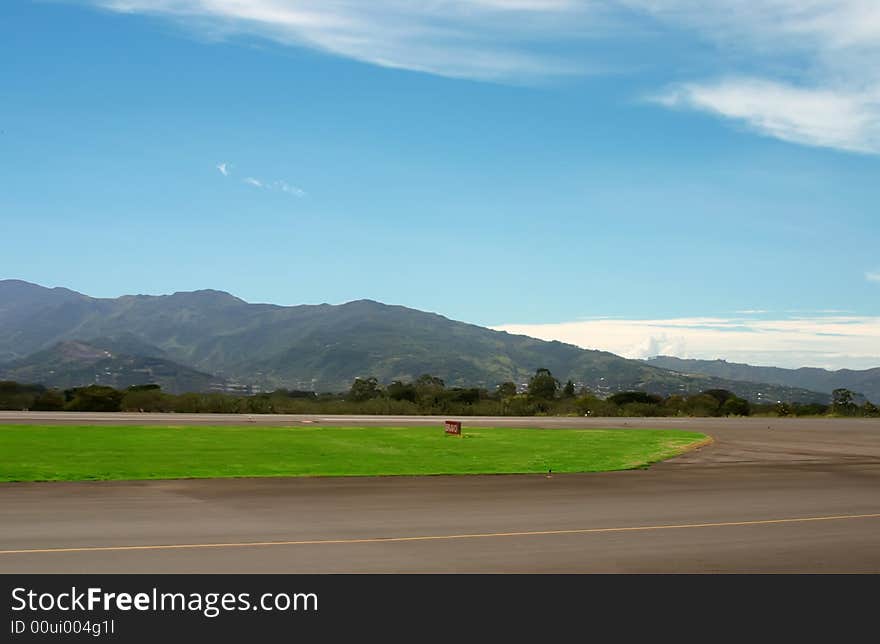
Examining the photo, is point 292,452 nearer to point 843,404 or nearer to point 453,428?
point 453,428

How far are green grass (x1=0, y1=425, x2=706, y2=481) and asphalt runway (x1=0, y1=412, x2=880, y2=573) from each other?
6.68ft

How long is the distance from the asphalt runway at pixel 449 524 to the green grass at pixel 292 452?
2.04 m

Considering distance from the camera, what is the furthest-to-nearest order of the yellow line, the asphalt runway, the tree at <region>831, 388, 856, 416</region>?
1. the tree at <region>831, 388, 856, 416</region>
2. the yellow line
3. the asphalt runway

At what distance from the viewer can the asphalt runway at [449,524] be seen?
1281 cm

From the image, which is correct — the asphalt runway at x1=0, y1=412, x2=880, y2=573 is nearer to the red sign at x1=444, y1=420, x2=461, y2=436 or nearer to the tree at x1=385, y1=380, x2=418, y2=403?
the red sign at x1=444, y1=420, x2=461, y2=436

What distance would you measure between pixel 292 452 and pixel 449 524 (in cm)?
1426

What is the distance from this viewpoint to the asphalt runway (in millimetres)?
12812

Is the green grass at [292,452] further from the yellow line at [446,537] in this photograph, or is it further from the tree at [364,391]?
the tree at [364,391]

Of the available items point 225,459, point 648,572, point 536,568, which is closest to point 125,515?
point 536,568
